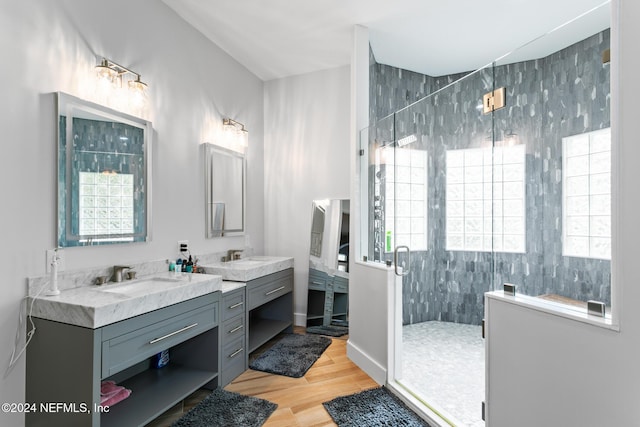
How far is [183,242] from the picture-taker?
2863 mm

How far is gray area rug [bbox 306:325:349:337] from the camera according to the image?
142 inches

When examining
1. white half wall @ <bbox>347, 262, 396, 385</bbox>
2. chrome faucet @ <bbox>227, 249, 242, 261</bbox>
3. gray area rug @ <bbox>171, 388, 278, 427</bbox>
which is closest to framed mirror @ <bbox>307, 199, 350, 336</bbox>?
white half wall @ <bbox>347, 262, 396, 385</bbox>

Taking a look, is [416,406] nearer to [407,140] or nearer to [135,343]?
[135,343]

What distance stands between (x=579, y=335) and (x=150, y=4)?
326 cm

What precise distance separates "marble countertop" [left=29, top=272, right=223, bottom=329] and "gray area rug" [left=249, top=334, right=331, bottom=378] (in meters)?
0.97

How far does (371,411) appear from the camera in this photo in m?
2.17

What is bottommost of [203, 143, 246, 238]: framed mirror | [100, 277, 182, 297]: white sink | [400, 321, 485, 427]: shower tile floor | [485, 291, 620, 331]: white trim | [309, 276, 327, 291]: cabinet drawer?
[400, 321, 485, 427]: shower tile floor

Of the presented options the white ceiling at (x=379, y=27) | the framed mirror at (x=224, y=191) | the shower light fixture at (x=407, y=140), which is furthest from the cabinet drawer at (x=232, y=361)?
the white ceiling at (x=379, y=27)

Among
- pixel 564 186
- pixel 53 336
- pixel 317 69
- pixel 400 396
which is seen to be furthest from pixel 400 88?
pixel 53 336

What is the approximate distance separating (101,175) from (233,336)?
1.47m

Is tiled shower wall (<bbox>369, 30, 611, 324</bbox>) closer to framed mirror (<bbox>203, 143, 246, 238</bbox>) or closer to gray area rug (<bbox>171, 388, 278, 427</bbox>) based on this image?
gray area rug (<bbox>171, 388, 278, 427</bbox>)

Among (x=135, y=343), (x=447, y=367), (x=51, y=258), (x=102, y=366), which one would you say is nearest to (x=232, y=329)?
(x=135, y=343)

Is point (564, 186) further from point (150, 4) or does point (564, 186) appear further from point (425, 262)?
point (150, 4)

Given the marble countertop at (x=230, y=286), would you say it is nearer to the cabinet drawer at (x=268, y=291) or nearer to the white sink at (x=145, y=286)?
the cabinet drawer at (x=268, y=291)
